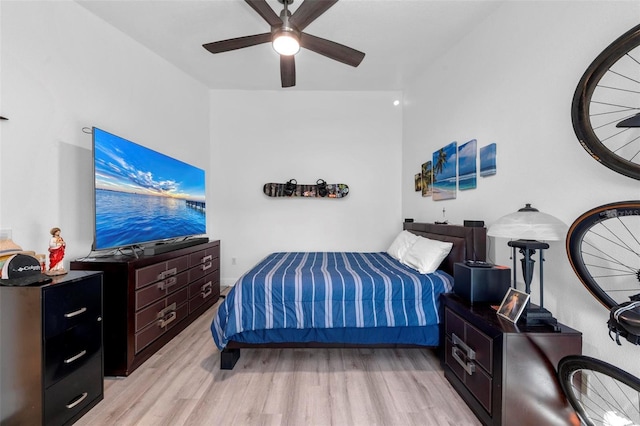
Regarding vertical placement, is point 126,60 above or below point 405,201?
above

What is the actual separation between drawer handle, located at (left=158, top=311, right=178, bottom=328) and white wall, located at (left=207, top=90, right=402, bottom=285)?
1.60 m

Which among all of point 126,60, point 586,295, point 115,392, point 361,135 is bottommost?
point 115,392

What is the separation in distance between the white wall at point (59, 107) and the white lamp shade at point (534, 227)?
315 cm

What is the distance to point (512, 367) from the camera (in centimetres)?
135

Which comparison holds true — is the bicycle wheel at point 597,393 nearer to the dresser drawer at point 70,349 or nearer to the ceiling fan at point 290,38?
the ceiling fan at point 290,38

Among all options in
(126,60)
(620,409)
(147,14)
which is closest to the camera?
(620,409)

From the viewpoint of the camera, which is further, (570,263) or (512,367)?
(570,263)

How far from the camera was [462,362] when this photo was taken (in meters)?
1.69

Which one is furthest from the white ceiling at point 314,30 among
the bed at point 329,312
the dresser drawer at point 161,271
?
the dresser drawer at point 161,271

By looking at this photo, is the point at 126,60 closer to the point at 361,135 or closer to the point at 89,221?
the point at 89,221

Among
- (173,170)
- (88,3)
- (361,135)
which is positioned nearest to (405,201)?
(361,135)

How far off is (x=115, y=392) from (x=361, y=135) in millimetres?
3956

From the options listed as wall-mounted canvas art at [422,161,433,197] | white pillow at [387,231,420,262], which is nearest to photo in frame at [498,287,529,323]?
white pillow at [387,231,420,262]

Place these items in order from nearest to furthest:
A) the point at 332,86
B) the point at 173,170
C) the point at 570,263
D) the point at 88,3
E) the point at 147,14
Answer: the point at 570,263 → the point at 88,3 → the point at 147,14 → the point at 173,170 → the point at 332,86
